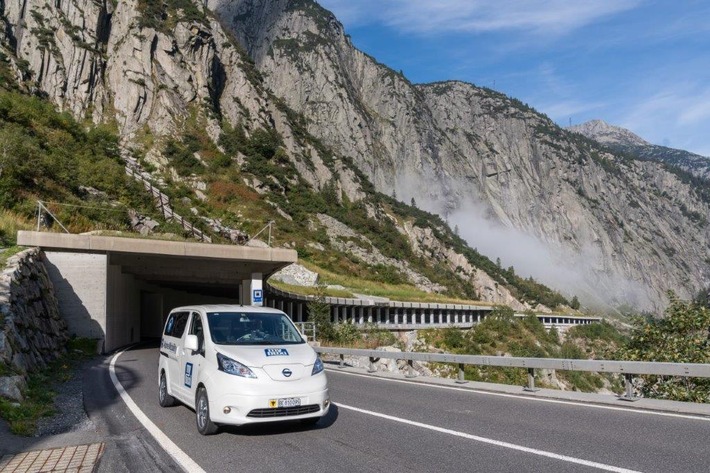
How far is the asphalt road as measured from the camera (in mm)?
5781

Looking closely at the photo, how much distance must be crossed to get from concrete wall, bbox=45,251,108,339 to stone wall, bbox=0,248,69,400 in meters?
0.55

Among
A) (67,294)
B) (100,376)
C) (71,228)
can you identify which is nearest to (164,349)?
(100,376)

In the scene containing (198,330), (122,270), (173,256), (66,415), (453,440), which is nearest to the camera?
(453,440)

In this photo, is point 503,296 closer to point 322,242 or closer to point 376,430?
point 322,242

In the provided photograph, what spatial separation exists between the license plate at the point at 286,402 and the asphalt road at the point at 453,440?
456 mm

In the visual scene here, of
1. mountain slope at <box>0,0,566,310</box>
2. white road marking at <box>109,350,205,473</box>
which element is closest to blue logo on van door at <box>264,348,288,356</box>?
white road marking at <box>109,350,205,473</box>

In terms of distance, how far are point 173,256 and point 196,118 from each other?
210 ft

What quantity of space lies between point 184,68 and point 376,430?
87210 mm

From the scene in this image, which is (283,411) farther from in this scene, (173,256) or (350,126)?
(350,126)

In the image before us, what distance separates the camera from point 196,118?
8450cm

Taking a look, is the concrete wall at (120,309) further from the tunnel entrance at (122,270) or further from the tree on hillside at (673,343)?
the tree on hillside at (673,343)

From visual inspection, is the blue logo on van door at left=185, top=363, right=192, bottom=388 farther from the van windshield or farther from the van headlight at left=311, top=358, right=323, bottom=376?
the van headlight at left=311, top=358, right=323, bottom=376

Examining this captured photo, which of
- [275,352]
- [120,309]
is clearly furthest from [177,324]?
[120,309]

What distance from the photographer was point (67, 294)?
22.0 m
